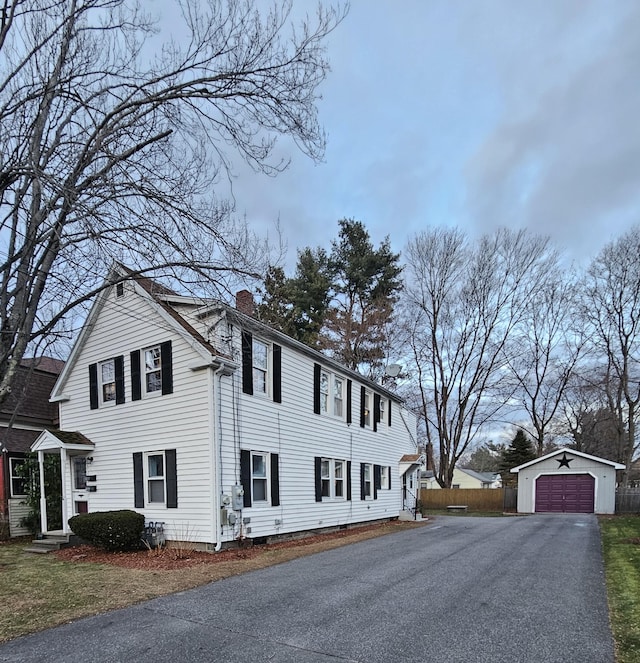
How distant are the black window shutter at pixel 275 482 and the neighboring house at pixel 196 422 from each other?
0.13 feet

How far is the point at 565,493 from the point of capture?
85.0 feet

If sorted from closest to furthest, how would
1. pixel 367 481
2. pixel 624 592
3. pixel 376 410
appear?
pixel 624 592, pixel 367 481, pixel 376 410

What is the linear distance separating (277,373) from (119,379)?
423 centimetres

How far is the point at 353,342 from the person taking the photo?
28.8m

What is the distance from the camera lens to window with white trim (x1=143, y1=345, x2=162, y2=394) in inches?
465

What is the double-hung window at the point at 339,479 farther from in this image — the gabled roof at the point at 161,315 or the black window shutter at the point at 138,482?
the gabled roof at the point at 161,315

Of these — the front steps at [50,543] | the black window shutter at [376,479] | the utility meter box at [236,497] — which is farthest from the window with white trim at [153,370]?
the black window shutter at [376,479]

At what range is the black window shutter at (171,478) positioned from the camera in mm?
10852

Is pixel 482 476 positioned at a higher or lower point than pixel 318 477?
lower

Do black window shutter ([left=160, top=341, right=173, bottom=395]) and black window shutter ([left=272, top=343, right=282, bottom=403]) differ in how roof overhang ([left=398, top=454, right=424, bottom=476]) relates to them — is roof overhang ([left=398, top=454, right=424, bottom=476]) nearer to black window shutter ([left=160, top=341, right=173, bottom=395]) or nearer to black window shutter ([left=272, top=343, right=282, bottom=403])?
black window shutter ([left=272, top=343, right=282, bottom=403])

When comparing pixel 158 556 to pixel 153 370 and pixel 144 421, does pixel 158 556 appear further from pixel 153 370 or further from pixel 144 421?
pixel 153 370

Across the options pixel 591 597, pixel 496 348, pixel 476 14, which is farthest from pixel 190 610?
pixel 496 348

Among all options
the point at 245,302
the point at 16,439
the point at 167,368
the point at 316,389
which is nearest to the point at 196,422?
the point at 167,368

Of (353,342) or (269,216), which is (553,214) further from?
(269,216)
